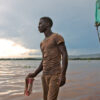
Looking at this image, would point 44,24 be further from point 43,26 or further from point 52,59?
point 52,59

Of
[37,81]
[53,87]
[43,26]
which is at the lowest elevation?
[37,81]

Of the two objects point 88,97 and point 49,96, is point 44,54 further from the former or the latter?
point 88,97

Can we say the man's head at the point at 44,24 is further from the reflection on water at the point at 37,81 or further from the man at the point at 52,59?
the reflection on water at the point at 37,81

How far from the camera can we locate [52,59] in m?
4.56

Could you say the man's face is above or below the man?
above

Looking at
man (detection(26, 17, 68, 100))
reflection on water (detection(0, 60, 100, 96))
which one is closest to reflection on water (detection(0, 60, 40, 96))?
reflection on water (detection(0, 60, 100, 96))

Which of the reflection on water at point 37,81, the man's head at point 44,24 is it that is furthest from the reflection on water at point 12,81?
the man's head at point 44,24

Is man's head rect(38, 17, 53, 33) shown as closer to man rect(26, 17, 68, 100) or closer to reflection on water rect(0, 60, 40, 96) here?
man rect(26, 17, 68, 100)

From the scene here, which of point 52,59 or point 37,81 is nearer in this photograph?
point 52,59

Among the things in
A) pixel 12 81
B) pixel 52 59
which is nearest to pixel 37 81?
pixel 12 81

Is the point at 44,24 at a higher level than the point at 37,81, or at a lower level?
higher

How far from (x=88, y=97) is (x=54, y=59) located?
18.8 feet

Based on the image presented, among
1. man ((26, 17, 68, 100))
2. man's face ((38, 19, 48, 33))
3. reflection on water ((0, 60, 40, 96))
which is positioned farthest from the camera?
reflection on water ((0, 60, 40, 96))

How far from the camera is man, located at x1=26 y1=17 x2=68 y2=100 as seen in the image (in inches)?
175
